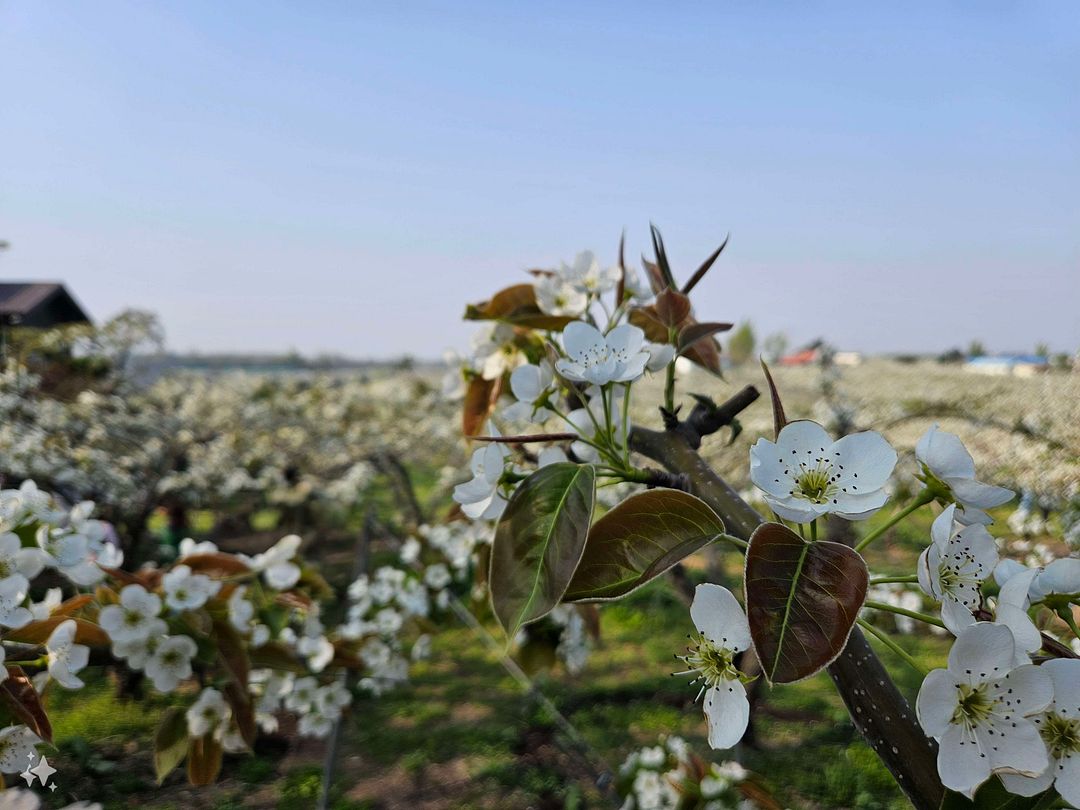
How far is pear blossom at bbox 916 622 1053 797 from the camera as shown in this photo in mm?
423

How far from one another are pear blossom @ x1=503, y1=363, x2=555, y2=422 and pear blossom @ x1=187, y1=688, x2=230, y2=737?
3.28 ft

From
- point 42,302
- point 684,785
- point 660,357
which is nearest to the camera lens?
point 660,357

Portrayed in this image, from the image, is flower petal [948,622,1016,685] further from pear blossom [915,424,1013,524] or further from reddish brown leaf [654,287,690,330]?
reddish brown leaf [654,287,690,330]

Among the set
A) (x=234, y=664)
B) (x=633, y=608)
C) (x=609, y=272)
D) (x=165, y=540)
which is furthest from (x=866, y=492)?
(x=165, y=540)

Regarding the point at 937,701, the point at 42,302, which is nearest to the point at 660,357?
the point at 937,701

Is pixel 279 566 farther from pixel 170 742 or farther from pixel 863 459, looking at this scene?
pixel 863 459

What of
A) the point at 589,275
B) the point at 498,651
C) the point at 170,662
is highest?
the point at 589,275

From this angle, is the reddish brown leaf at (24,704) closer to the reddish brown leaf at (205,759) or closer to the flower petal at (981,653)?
the reddish brown leaf at (205,759)

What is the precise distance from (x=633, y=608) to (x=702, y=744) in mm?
1926

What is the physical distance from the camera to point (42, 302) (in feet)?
30.3

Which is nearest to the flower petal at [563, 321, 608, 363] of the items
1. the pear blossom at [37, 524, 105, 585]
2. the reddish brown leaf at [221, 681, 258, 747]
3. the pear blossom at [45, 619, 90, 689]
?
the pear blossom at [45, 619, 90, 689]

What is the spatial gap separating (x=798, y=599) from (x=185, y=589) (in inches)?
47.5

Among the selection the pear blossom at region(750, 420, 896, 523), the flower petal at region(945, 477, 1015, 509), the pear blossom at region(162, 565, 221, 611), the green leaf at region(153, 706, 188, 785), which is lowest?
the green leaf at region(153, 706, 188, 785)

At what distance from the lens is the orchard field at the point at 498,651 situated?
1.62 meters
